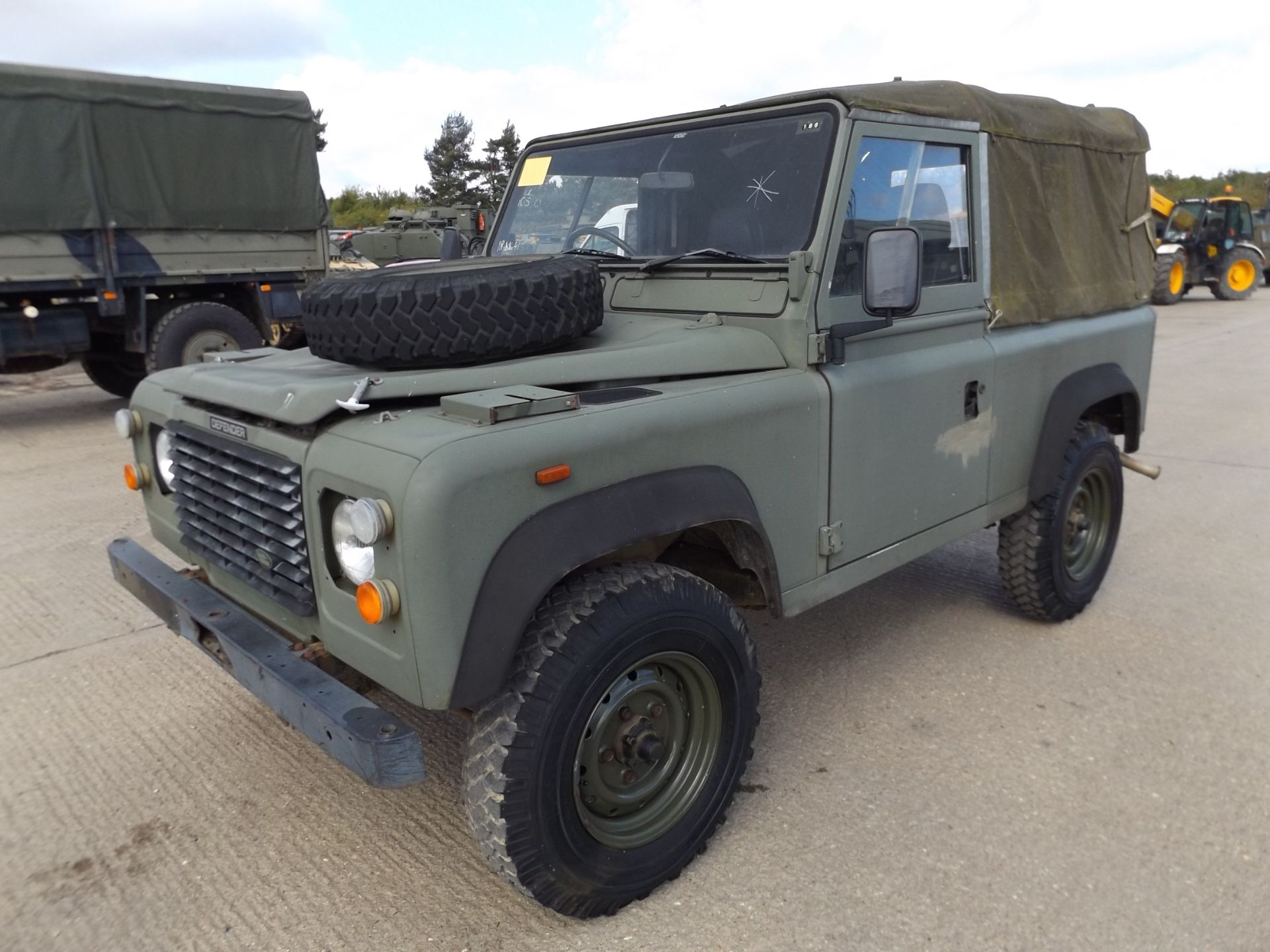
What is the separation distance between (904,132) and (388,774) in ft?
8.51

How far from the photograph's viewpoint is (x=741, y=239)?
3.24m

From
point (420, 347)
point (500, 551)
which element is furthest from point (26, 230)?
point (500, 551)

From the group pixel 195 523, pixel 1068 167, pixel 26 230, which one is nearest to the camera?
pixel 195 523

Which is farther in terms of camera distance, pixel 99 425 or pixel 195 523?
pixel 99 425

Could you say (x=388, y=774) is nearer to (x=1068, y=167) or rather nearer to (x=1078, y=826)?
(x=1078, y=826)

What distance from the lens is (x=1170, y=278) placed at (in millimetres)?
20859

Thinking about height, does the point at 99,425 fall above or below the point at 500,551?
below

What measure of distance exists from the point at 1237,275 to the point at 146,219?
2244 centimetres

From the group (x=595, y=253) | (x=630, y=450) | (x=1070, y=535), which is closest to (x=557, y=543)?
(x=630, y=450)

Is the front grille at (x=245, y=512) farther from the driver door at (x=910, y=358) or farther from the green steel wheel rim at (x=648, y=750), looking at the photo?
the driver door at (x=910, y=358)

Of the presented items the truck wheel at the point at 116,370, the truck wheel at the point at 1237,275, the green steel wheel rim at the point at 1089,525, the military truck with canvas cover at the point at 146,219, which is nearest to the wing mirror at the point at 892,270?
the green steel wheel rim at the point at 1089,525

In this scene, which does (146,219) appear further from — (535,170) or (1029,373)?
(1029,373)

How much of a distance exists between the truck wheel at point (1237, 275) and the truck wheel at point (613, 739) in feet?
76.6

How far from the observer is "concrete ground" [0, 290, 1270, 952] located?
2.55 meters
